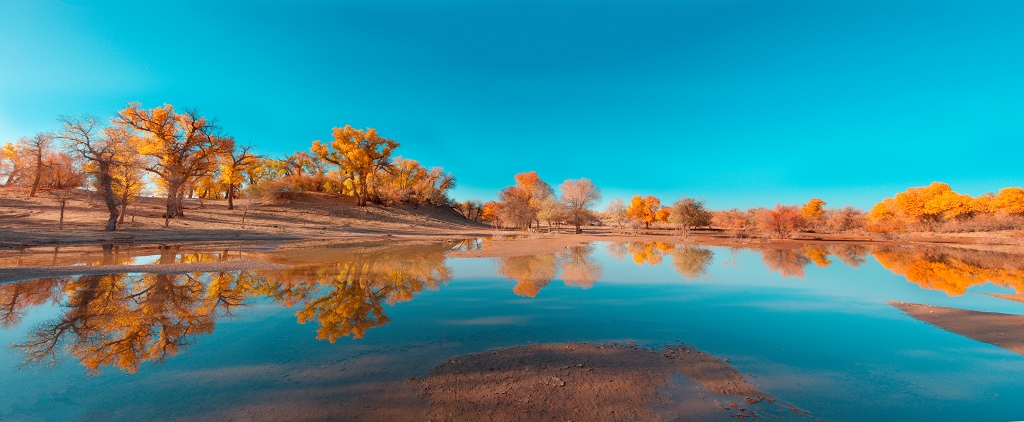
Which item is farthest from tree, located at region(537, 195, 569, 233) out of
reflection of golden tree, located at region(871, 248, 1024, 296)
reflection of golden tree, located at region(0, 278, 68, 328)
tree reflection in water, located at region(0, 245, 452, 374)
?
reflection of golden tree, located at region(0, 278, 68, 328)

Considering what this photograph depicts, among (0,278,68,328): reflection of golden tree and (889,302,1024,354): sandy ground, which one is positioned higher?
(889,302,1024,354): sandy ground

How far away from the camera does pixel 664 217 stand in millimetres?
72188

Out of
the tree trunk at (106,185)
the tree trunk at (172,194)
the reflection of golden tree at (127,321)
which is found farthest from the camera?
the tree trunk at (172,194)

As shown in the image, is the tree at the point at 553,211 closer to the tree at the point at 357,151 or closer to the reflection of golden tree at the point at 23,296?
the tree at the point at 357,151

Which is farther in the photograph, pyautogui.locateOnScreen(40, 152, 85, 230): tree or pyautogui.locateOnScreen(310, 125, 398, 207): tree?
pyautogui.locateOnScreen(310, 125, 398, 207): tree

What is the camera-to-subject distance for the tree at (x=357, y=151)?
45094mm

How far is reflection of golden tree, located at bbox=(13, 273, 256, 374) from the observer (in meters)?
5.18

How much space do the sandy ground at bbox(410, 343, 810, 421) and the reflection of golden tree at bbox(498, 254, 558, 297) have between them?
467 cm

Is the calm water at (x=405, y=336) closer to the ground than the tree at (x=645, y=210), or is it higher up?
closer to the ground

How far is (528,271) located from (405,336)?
27.5 ft

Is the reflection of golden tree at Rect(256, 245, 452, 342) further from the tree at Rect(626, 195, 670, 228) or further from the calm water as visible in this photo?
the tree at Rect(626, 195, 670, 228)

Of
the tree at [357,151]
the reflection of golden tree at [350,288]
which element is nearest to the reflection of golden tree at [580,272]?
the reflection of golden tree at [350,288]

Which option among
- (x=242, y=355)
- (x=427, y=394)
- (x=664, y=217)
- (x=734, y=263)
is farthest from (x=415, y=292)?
(x=664, y=217)

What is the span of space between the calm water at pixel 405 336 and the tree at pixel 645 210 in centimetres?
5487
